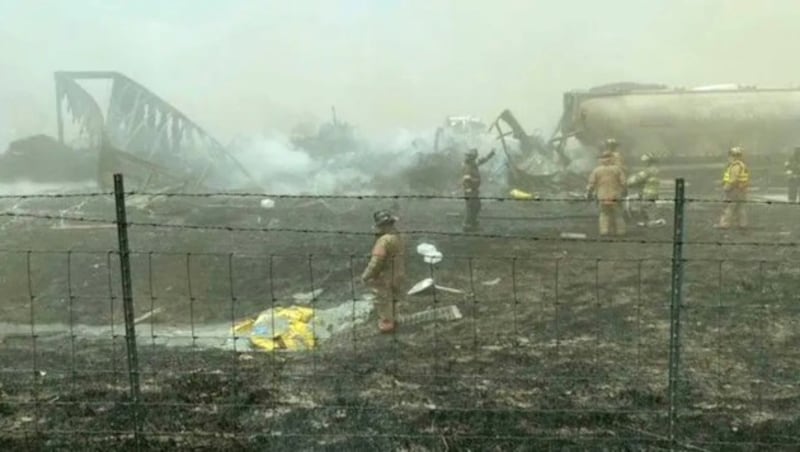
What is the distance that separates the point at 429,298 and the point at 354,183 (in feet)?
37.5

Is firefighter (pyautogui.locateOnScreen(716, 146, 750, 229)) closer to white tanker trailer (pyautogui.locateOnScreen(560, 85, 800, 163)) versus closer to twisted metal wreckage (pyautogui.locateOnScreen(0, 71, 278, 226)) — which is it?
white tanker trailer (pyautogui.locateOnScreen(560, 85, 800, 163))

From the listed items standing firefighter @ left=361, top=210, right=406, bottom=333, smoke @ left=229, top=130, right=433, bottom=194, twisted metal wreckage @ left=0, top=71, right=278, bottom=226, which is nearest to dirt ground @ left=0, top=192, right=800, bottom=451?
standing firefighter @ left=361, top=210, right=406, bottom=333

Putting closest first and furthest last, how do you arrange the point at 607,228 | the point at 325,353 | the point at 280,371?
the point at 280,371, the point at 325,353, the point at 607,228

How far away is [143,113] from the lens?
21125 mm

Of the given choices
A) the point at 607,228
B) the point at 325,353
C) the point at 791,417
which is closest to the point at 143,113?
the point at 607,228

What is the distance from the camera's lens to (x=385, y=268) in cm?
768

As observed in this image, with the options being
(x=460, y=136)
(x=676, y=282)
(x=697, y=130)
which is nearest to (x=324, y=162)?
(x=460, y=136)

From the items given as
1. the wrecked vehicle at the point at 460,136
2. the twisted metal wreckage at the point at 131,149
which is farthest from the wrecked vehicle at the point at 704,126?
the twisted metal wreckage at the point at 131,149

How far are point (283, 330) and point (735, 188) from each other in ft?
26.0

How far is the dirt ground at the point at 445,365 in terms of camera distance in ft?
14.7

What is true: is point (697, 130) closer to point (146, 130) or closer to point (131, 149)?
point (146, 130)

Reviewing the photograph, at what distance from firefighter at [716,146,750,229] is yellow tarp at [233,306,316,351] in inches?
284

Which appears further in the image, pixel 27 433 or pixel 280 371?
pixel 280 371

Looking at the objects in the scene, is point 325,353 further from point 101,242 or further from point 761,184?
point 761,184
